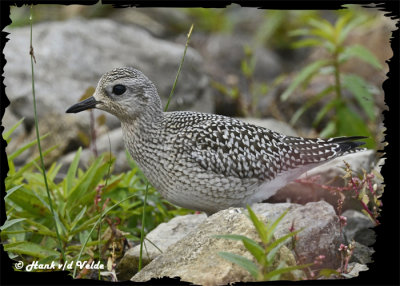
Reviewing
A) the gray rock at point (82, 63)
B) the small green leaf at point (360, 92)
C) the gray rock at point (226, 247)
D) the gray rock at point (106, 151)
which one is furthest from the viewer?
the gray rock at point (82, 63)

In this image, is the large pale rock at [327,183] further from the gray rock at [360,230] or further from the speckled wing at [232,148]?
the speckled wing at [232,148]

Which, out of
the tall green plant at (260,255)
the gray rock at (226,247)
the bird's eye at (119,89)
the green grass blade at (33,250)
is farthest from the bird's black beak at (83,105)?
the tall green plant at (260,255)

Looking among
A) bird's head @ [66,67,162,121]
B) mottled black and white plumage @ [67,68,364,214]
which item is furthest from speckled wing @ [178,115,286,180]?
bird's head @ [66,67,162,121]

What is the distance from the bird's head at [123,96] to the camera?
556cm

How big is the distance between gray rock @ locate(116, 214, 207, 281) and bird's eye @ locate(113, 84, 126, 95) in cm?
137

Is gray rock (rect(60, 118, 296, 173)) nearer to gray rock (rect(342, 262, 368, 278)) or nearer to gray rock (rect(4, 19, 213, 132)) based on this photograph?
gray rock (rect(4, 19, 213, 132))

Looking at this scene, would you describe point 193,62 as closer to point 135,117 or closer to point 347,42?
point 347,42

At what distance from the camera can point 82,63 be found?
9.62 m

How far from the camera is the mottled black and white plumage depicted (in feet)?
18.0

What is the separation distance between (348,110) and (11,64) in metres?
5.07

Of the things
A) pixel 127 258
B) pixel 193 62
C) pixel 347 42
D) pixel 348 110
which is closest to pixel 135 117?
pixel 127 258

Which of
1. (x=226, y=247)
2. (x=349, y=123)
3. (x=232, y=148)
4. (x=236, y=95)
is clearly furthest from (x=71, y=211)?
(x=236, y=95)

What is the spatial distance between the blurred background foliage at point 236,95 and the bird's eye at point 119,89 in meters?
0.67

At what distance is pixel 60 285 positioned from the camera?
4.25 metres
